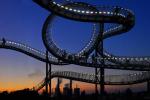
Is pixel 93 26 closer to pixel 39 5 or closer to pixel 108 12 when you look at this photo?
pixel 108 12

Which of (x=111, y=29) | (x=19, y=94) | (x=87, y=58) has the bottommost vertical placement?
(x=19, y=94)

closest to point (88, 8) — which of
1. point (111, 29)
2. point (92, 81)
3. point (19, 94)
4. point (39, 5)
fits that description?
point (111, 29)

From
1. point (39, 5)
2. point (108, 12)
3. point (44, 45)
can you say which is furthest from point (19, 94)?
point (44, 45)

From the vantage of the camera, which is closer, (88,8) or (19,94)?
(19,94)

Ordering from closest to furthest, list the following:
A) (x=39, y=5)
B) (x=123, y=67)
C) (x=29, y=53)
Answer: (x=39, y=5) → (x=123, y=67) → (x=29, y=53)

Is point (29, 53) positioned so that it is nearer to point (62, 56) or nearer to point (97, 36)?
point (62, 56)

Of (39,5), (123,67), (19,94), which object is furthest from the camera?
(123,67)

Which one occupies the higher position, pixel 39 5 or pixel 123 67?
pixel 39 5
